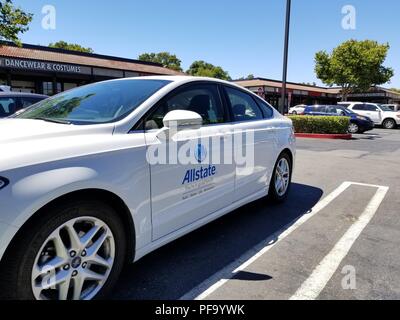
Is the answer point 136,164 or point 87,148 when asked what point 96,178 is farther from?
point 136,164

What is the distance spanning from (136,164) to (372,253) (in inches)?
96.2

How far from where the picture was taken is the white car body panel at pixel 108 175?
1.78m

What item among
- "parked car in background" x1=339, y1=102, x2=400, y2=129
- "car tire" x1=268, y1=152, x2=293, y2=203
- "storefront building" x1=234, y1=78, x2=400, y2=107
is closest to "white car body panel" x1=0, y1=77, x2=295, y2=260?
"car tire" x1=268, y1=152, x2=293, y2=203

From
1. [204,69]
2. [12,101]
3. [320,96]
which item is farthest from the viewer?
[204,69]

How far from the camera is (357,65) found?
39875 millimetres

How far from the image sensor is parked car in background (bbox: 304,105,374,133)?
59.0 feet

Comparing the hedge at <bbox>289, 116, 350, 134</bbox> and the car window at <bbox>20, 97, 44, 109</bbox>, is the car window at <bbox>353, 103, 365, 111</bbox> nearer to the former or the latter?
the hedge at <bbox>289, 116, 350, 134</bbox>

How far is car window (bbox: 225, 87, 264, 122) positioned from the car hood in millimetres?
1663

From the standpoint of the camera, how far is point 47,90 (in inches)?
1035

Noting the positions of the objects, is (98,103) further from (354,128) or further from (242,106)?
(354,128)

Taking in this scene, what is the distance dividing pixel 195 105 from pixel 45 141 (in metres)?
1.50

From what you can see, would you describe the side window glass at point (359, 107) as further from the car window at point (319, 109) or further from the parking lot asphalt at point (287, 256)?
the parking lot asphalt at point (287, 256)

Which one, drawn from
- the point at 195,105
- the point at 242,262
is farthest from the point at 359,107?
the point at 242,262
